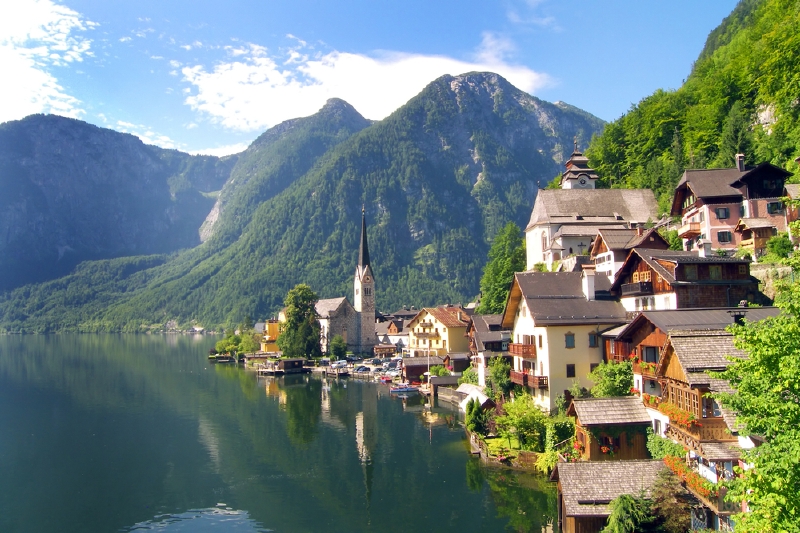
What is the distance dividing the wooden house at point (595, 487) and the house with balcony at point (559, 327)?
524 inches

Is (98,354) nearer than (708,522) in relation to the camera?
No

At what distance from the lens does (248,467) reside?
41.7 meters

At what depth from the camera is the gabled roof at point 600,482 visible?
24359 millimetres

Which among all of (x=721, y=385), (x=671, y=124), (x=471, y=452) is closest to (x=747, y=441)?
(x=721, y=385)

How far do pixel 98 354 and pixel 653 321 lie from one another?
445ft

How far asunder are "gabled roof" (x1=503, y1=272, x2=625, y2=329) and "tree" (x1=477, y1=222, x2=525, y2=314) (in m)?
29.1

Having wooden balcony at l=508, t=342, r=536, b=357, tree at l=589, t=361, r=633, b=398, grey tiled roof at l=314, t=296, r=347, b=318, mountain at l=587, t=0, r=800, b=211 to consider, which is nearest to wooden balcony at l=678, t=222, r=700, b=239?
mountain at l=587, t=0, r=800, b=211

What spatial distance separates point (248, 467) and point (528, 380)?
19.9 metres

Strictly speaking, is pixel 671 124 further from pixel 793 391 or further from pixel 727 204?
pixel 793 391

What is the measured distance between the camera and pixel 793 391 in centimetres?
1343

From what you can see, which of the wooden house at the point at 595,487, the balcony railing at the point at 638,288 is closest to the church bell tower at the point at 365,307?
the balcony railing at the point at 638,288

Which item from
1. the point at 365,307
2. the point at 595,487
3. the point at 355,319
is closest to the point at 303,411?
the point at 595,487

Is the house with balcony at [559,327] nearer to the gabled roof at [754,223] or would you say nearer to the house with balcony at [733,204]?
the gabled roof at [754,223]

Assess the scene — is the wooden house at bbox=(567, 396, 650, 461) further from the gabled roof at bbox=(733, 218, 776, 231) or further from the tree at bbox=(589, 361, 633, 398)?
the gabled roof at bbox=(733, 218, 776, 231)
